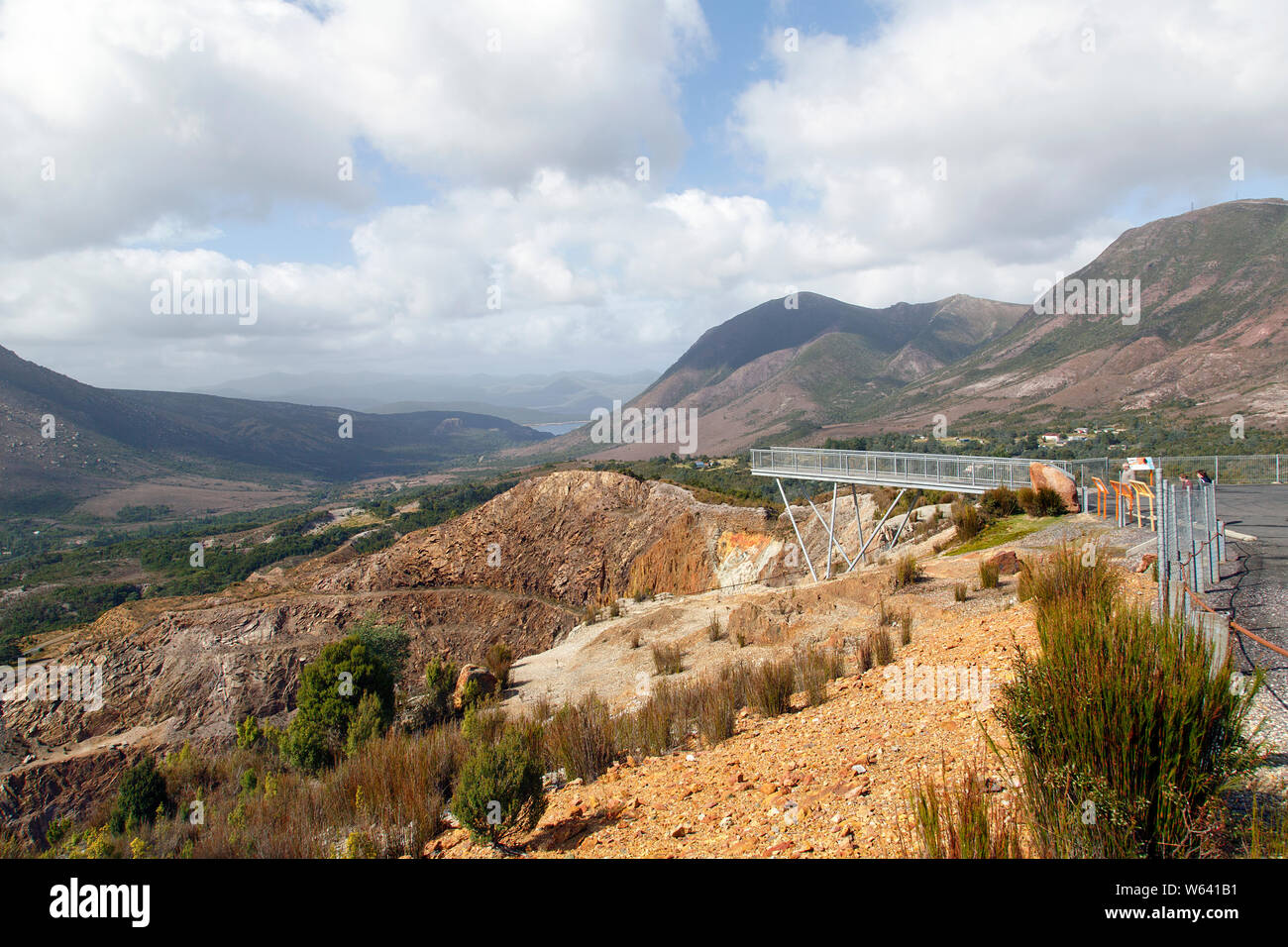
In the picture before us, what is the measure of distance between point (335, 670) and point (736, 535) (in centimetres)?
2090

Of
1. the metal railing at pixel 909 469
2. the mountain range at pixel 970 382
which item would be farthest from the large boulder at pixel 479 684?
the mountain range at pixel 970 382

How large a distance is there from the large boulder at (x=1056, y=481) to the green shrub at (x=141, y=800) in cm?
2085

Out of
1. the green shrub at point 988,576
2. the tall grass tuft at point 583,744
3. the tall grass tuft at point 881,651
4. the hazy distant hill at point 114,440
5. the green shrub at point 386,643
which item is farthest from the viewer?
the hazy distant hill at point 114,440

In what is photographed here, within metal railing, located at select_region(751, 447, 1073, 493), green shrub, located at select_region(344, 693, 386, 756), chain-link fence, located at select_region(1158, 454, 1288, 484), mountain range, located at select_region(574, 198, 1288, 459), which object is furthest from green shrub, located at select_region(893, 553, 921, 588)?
mountain range, located at select_region(574, 198, 1288, 459)

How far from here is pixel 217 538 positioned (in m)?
70.1

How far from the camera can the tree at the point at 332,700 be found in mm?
10977

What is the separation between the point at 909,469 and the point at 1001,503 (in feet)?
8.61

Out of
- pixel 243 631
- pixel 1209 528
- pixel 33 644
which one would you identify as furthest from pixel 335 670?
pixel 33 644

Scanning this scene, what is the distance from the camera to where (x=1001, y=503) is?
58.3ft

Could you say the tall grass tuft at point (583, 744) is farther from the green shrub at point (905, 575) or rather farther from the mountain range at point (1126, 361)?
the mountain range at point (1126, 361)

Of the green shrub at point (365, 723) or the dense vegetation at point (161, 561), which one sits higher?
the green shrub at point (365, 723)

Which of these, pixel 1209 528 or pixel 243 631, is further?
pixel 243 631

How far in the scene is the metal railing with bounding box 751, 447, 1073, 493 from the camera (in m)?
17.7
